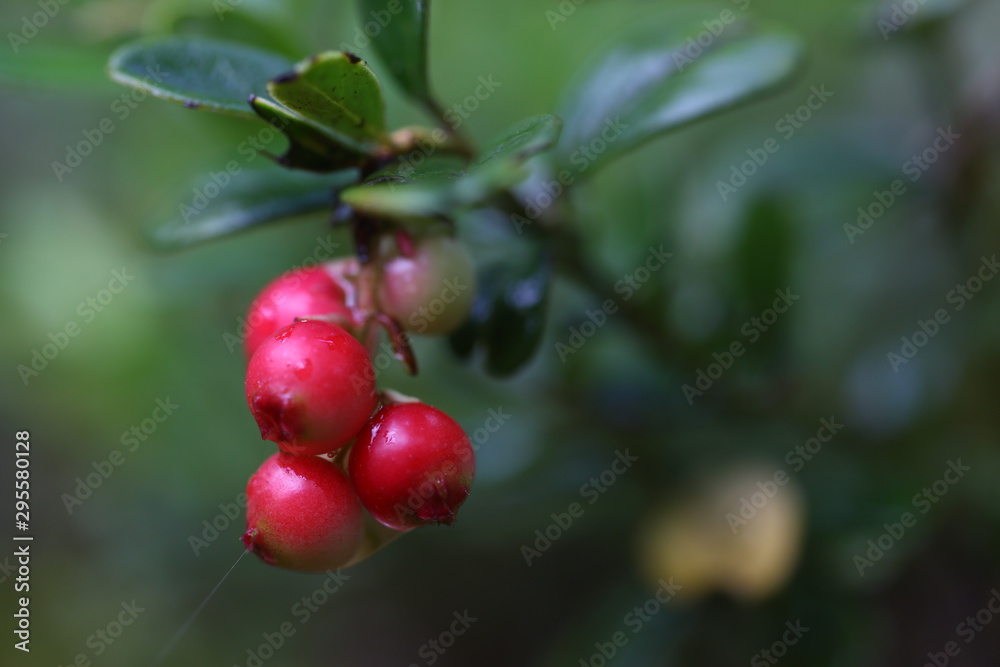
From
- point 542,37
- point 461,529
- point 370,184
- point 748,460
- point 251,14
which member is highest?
point 251,14

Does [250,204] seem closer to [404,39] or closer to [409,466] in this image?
[404,39]

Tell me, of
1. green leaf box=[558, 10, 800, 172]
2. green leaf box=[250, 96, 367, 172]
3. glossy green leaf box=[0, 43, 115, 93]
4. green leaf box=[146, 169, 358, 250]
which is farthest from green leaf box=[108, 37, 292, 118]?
green leaf box=[558, 10, 800, 172]

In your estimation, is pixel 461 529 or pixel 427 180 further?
pixel 461 529

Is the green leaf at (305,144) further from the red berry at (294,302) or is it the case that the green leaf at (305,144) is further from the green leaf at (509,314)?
the green leaf at (509,314)

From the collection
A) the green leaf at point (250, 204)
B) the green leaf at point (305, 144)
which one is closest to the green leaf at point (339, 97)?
the green leaf at point (305, 144)

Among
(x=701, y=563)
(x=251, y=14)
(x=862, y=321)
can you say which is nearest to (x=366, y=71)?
(x=251, y=14)

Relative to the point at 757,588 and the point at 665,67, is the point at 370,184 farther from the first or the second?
the point at 757,588

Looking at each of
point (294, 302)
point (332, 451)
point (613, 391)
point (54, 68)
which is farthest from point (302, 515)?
point (613, 391)
